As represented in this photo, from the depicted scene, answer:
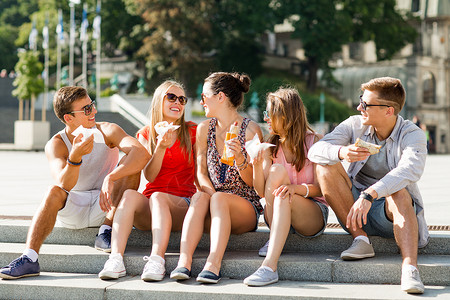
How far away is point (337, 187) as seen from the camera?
4785mm

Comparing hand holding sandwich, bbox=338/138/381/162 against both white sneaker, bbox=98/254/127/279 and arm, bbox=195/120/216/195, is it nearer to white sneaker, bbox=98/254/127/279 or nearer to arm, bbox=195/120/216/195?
arm, bbox=195/120/216/195

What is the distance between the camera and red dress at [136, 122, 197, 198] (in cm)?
534

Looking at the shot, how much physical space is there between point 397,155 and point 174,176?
176cm

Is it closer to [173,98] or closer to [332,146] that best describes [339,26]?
[173,98]

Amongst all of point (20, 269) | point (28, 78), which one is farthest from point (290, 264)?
point (28, 78)

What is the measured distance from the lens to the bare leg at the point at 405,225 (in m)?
4.39

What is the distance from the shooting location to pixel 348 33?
40531 millimetres

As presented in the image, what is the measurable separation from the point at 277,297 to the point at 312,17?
1470 inches

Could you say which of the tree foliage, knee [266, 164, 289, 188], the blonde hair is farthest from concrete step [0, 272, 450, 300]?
the tree foliage

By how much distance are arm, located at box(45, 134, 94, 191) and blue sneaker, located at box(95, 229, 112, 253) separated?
474 mm

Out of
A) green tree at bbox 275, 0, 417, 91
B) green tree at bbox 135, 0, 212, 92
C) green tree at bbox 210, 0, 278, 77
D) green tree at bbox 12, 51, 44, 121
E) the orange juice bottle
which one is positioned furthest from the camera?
green tree at bbox 275, 0, 417, 91

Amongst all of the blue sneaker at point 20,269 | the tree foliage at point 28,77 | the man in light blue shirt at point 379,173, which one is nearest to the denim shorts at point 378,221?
the man in light blue shirt at point 379,173

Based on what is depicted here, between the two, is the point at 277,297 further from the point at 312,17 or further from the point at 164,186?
the point at 312,17

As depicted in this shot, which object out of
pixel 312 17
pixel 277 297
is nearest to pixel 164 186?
pixel 277 297
